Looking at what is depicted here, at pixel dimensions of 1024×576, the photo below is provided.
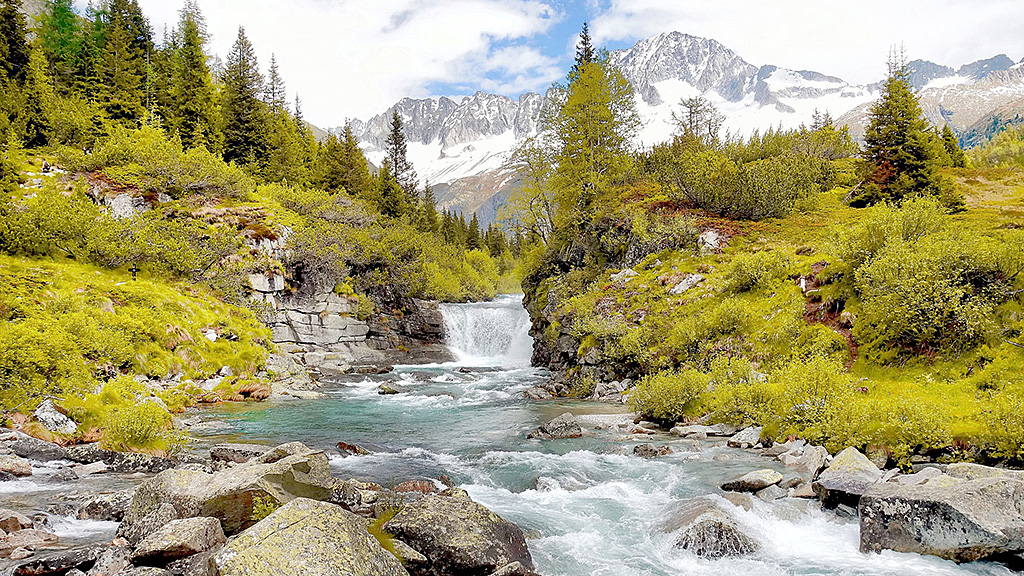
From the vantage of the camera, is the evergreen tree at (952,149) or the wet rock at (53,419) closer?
the wet rock at (53,419)

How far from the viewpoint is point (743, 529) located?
8.73 meters

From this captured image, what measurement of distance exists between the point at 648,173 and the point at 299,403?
94.6ft

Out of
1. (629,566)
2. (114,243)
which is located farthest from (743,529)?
(114,243)

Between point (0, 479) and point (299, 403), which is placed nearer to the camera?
point (0, 479)

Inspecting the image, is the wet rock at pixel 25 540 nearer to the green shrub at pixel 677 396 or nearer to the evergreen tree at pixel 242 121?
the green shrub at pixel 677 396

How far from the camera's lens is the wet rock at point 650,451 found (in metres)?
13.8

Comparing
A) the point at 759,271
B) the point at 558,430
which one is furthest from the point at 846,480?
the point at 759,271

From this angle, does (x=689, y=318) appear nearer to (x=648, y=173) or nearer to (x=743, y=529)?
(x=743, y=529)

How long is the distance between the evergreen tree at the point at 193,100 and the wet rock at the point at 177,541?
137ft

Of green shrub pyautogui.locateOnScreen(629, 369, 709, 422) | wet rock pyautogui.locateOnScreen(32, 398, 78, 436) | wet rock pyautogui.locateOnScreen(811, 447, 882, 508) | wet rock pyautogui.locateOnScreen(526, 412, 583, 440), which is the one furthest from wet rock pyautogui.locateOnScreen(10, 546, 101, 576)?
green shrub pyautogui.locateOnScreen(629, 369, 709, 422)

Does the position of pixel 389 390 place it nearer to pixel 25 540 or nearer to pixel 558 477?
pixel 558 477

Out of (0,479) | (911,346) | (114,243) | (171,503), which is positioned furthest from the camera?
(114,243)

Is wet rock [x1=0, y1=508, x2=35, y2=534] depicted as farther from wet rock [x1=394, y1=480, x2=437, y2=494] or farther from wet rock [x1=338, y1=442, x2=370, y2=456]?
wet rock [x1=338, y1=442, x2=370, y2=456]

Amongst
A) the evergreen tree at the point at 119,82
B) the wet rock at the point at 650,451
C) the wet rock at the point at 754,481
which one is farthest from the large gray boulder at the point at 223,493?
the evergreen tree at the point at 119,82
